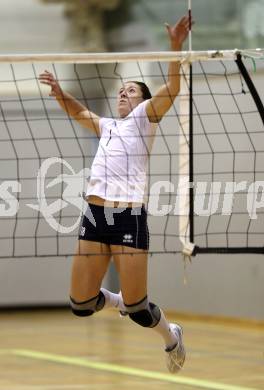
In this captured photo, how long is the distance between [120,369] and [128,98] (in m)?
2.51

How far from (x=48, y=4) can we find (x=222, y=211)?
3.63 meters

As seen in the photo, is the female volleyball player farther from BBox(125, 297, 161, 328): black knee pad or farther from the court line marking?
the court line marking

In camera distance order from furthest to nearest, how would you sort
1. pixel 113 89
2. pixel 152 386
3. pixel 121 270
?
pixel 113 89
pixel 152 386
pixel 121 270

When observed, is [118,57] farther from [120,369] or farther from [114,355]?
[114,355]

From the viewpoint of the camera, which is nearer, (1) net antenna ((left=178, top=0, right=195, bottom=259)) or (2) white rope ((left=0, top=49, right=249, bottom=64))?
(2) white rope ((left=0, top=49, right=249, bottom=64))

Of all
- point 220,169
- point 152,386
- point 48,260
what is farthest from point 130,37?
point 152,386

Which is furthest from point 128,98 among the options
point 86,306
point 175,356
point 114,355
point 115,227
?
point 114,355

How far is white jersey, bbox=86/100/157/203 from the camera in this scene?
5559 millimetres

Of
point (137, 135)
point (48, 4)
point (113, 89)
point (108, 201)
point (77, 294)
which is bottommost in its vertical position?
point (77, 294)

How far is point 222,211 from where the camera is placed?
970 cm

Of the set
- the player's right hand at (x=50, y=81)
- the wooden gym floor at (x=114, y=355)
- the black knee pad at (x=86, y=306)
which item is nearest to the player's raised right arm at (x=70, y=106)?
the player's right hand at (x=50, y=81)

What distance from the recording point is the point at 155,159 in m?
11.0

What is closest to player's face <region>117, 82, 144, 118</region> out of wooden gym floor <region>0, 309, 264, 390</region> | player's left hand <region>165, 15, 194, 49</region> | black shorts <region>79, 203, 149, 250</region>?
player's left hand <region>165, 15, 194, 49</region>

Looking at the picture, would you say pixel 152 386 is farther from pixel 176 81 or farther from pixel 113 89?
pixel 113 89
